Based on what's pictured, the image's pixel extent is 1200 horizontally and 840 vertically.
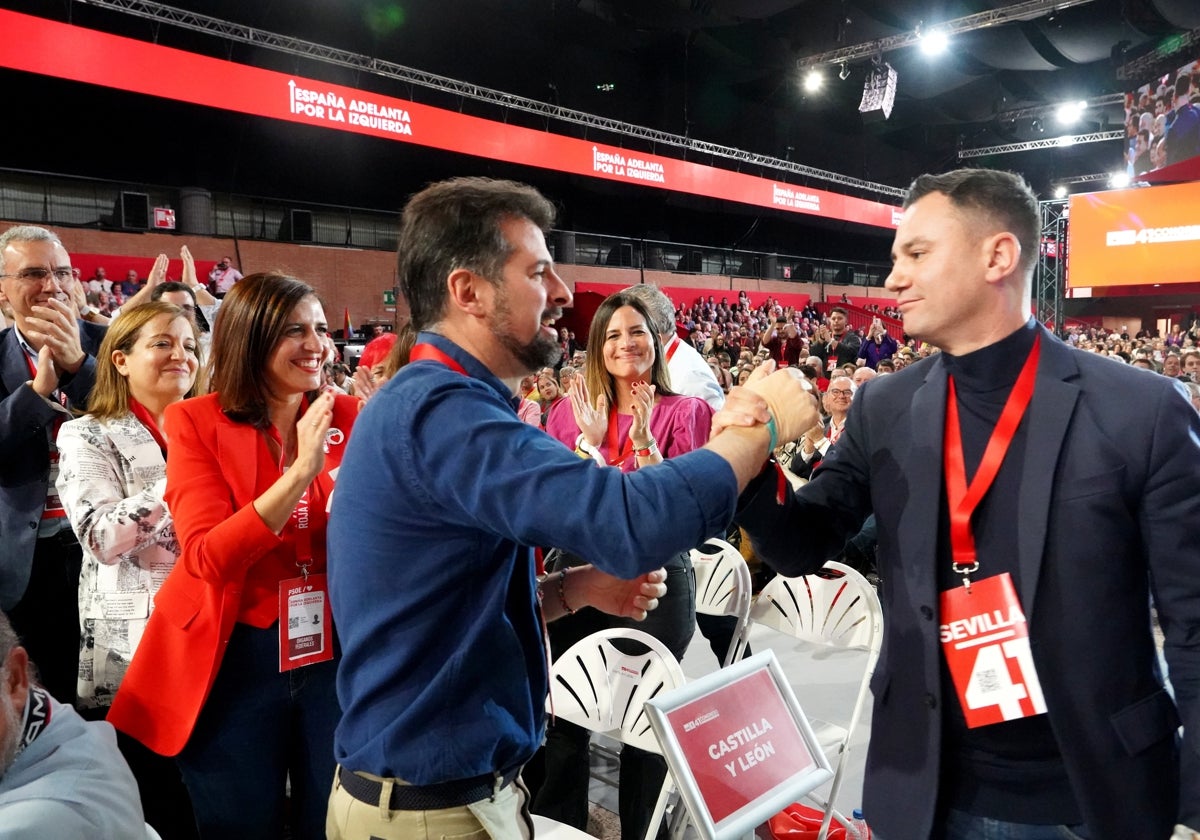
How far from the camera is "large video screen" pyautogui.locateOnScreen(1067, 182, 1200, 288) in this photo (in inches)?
469

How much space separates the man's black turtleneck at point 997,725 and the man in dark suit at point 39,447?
7.34 feet

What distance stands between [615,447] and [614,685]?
0.93 meters

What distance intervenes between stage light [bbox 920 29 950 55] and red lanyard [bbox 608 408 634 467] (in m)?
13.8

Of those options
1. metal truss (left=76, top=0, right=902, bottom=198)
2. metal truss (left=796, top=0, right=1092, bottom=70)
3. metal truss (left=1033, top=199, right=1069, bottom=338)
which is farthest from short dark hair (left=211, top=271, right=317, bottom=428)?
metal truss (left=796, top=0, right=1092, bottom=70)

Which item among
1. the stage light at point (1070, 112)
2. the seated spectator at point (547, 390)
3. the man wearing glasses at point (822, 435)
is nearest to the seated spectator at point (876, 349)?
the man wearing glasses at point (822, 435)

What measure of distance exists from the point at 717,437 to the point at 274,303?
120 cm

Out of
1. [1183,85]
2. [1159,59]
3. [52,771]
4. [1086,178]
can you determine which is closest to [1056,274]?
[1183,85]

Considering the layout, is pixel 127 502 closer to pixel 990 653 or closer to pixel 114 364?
pixel 114 364

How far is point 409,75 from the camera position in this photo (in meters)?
12.9

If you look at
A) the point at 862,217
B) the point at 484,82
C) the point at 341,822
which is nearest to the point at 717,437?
the point at 341,822

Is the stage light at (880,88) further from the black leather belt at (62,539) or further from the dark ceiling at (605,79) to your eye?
the black leather belt at (62,539)

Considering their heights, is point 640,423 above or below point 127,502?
above

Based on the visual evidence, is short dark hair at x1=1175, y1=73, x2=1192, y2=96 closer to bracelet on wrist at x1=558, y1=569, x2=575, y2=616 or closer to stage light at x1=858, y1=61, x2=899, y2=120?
stage light at x1=858, y1=61, x2=899, y2=120

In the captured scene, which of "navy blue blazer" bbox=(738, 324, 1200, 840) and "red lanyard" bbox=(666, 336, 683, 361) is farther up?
"red lanyard" bbox=(666, 336, 683, 361)
